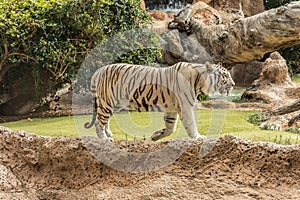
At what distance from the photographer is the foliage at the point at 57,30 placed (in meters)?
5.67

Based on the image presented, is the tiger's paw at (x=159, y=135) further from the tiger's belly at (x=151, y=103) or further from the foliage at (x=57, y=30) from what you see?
the foliage at (x=57, y=30)

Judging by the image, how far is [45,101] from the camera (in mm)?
6375

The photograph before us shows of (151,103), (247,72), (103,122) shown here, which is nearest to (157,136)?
(151,103)

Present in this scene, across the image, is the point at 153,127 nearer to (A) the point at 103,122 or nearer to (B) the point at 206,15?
(A) the point at 103,122

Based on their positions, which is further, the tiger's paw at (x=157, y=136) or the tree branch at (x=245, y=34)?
the tree branch at (x=245, y=34)

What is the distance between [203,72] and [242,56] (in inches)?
173

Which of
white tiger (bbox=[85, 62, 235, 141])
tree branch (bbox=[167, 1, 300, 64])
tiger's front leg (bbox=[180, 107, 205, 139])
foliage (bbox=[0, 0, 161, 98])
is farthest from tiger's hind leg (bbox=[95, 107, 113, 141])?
tree branch (bbox=[167, 1, 300, 64])

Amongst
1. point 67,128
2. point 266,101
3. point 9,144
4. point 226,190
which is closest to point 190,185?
point 226,190

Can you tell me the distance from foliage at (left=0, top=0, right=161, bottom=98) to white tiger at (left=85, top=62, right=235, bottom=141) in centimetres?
218

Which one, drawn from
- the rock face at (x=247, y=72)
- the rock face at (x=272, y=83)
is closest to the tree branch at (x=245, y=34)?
the rock face at (x=272, y=83)

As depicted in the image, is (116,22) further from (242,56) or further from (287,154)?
(287,154)

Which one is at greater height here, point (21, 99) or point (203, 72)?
point (203, 72)

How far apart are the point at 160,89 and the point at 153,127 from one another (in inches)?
18.4

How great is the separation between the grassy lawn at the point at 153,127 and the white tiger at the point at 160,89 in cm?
17
